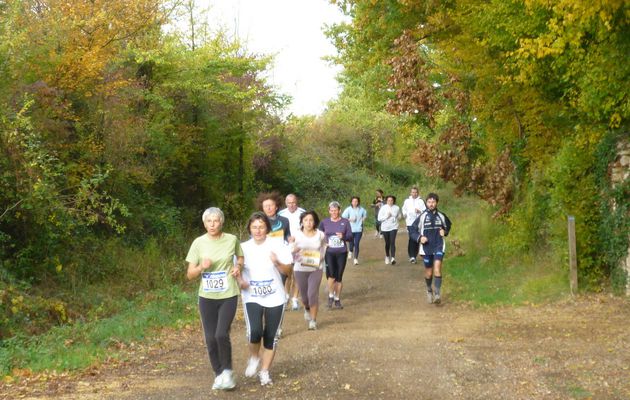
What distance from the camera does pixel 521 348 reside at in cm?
895

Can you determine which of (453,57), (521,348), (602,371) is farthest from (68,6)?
(602,371)

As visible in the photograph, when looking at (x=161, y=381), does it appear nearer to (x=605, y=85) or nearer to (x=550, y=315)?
(x=550, y=315)

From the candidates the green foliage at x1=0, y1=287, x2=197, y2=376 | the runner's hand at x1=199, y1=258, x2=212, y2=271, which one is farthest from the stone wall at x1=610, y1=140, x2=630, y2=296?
the runner's hand at x1=199, y1=258, x2=212, y2=271

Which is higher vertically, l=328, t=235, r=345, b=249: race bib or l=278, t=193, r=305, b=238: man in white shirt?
l=278, t=193, r=305, b=238: man in white shirt

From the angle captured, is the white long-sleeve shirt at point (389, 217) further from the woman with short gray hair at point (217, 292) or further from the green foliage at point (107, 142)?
the woman with short gray hair at point (217, 292)

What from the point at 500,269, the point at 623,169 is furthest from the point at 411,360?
the point at 500,269

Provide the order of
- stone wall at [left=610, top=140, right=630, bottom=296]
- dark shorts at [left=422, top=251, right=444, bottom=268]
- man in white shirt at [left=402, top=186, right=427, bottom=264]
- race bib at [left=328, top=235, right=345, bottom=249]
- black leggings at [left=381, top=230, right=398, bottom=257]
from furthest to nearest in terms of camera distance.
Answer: man in white shirt at [left=402, top=186, right=427, bottom=264] → black leggings at [left=381, top=230, right=398, bottom=257] → dark shorts at [left=422, top=251, right=444, bottom=268] → race bib at [left=328, top=235, right=345, bottom=249] → stone wall at [left=610, top=140, right=630, bottom=296]

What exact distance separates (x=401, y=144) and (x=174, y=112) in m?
24.9

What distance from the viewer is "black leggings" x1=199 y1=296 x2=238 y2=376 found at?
7254mm

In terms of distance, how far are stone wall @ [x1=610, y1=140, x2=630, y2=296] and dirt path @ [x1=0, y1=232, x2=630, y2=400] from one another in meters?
0.61

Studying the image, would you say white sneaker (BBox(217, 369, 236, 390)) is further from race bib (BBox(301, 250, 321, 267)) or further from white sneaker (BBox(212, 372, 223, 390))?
race bib (BBox(301, 250, 321, 267))

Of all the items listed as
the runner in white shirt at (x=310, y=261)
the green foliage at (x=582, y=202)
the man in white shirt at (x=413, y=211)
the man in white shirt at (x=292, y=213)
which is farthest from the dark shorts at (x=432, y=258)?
the man in white shirt at (x=413, y=211)

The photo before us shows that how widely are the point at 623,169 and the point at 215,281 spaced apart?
7492 mm

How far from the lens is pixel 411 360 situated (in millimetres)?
8469
